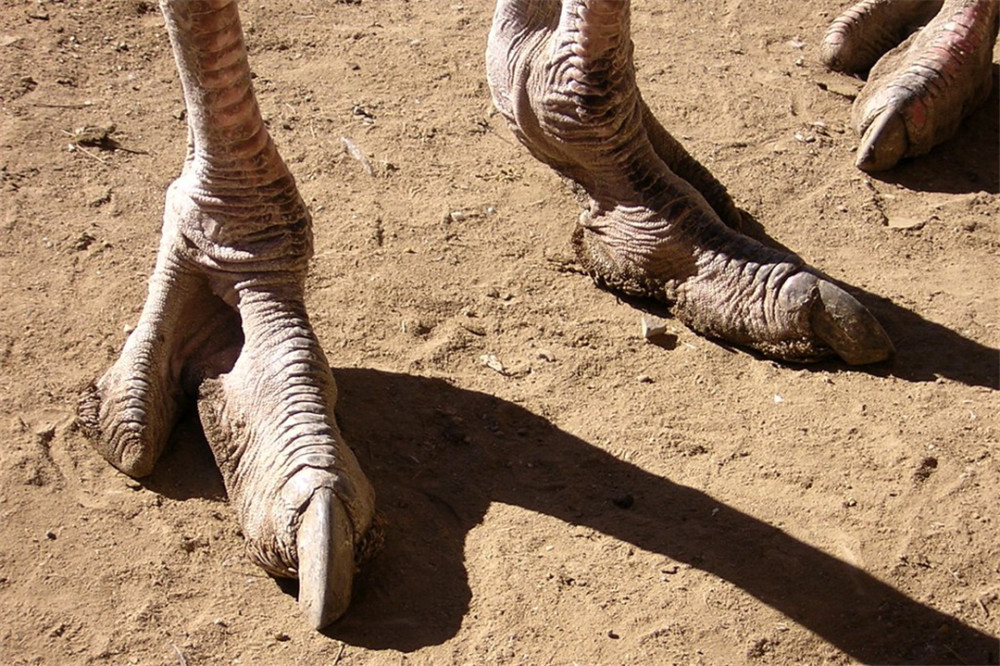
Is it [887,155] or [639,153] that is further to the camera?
[887,155]

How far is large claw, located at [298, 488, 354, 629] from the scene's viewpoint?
9.14ft

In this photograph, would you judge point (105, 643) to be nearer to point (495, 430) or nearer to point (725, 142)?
point (495, 430)

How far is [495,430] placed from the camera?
3453 millimetres

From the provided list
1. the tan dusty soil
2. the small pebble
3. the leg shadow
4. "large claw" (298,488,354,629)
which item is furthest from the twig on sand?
"large claw" (298,488,354,629)

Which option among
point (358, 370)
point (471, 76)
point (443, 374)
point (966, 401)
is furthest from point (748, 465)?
point (471, 76)

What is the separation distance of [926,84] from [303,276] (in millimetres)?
2545

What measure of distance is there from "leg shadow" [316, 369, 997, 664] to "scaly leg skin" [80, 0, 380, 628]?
0.55 ft

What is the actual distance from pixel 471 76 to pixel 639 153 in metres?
1.37

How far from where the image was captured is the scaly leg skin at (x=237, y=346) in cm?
294

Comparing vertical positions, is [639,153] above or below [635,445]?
above

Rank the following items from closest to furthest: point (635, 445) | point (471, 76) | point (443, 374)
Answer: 1. point (635, 445)
2. point (443, 374)
3. point (471, 76)

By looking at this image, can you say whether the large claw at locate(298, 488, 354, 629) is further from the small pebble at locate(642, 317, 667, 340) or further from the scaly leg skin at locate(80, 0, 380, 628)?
the small pebble at locate(642, 317, 667, 340)

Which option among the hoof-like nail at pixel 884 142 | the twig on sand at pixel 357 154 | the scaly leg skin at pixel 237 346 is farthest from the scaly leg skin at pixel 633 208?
the scaly leg skin at pixel 237 346

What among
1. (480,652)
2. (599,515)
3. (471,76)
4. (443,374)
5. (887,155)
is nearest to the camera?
(480,652)
